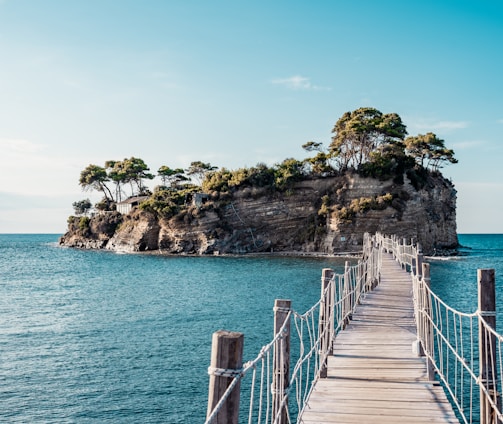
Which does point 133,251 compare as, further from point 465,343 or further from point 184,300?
point 465,343

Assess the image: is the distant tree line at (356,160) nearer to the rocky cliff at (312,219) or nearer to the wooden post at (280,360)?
the rocky cliff at (312,219)

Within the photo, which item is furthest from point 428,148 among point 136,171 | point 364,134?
point 136,171

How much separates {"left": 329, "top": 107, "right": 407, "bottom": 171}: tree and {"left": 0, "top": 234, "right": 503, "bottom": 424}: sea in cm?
1973

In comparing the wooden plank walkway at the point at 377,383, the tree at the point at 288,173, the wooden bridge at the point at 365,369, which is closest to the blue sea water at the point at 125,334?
the wooden bridge at the point at 365,369

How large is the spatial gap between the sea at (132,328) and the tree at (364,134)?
1973cm

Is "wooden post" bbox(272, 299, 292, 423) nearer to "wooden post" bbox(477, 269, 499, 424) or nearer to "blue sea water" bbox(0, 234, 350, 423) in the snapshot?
"wooden post" bbox(477, 269, 499, 424)

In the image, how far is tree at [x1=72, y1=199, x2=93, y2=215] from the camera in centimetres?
9419

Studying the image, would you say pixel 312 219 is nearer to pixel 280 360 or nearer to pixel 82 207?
pixel 82 207

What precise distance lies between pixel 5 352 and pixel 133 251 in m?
52.6

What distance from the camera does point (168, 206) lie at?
67000mm

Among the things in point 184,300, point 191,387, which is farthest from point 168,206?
point 191,387

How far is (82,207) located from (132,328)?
76210 millimetres

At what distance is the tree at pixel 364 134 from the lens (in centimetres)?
6112

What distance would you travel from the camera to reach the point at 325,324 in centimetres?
840
